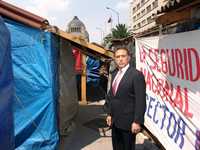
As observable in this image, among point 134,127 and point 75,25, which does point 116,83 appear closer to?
point 134,127

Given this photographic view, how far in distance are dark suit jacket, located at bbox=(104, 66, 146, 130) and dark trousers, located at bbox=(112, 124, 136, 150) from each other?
120 mm

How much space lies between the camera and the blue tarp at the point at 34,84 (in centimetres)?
656

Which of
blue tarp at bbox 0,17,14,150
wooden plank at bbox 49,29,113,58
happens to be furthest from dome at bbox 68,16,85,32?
blue tarp at bbox 0,17,14,150

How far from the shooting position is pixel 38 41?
6.60 metres

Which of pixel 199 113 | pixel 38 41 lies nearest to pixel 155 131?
pixel 199 113

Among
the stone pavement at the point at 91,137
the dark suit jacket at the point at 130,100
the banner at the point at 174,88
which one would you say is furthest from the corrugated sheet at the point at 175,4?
the stone pavement at the point at 91,137

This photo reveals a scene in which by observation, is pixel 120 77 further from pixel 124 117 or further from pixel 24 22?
pixel 24 22

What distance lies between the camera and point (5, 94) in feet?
9.45

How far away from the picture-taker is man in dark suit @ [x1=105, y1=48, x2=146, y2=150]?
461cm

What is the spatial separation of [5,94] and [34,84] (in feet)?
12.3

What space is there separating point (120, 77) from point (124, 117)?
0.55 meters

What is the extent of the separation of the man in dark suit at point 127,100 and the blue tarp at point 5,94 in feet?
6.55

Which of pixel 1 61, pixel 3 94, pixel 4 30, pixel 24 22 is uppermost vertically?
pixel 24 22

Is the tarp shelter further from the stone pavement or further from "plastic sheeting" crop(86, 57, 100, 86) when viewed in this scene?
"plastic sheeting" crop(86, 57, 100, 86)
